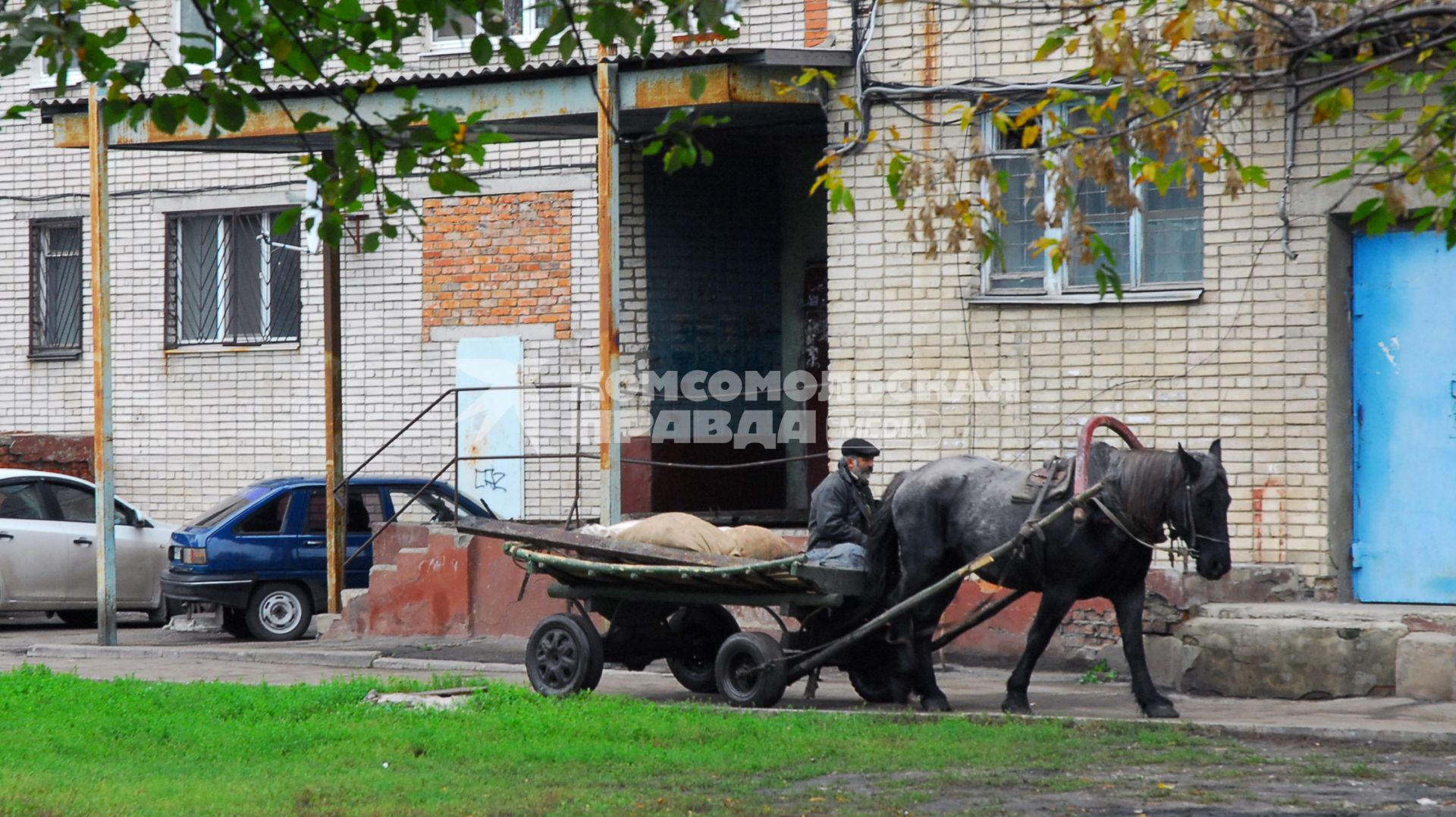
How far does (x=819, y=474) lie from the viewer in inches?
698

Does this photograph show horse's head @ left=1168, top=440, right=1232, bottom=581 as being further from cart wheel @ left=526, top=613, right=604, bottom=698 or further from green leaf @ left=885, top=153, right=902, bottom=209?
cart wheel @ left=526, top=613, right=604, bottom=698

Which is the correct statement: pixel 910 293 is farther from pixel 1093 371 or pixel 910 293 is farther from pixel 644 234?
pixel 644 234

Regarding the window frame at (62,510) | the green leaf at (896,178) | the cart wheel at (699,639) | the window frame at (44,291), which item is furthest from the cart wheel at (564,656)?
the window frame at (44,291)

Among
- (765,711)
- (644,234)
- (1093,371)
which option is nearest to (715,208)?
(644,234)

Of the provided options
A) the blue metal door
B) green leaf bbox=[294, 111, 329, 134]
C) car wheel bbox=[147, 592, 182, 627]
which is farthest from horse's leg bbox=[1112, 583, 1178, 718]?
car wheel bbox=[147, 592, 182, 627]

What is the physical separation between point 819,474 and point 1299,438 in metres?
5.87

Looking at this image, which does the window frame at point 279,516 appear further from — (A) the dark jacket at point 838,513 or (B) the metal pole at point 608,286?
(A) the dark jacket at point 838,513

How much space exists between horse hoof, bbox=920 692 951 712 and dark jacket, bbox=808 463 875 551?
994mm

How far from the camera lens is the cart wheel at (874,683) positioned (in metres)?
11.4

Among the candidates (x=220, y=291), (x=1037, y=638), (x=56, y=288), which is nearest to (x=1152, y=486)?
(x=1037, y=638)

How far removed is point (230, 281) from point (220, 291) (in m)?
0.19

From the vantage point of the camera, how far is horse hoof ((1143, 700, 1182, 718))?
10406 millimetres

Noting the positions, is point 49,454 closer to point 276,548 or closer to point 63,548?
point 63,548

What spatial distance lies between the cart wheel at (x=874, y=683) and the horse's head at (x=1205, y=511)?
2074 mm
